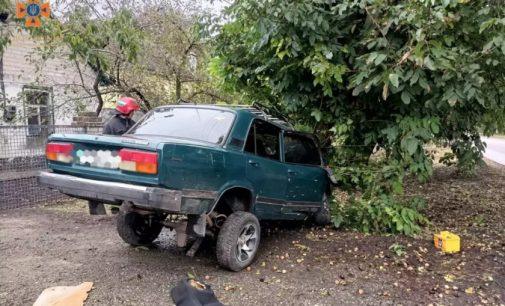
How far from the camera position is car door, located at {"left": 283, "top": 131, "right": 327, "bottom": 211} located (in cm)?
559

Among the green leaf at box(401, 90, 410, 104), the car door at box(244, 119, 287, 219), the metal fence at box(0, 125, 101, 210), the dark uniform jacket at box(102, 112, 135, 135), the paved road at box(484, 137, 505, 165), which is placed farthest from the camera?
the paved road at box(484, 137, 505, 165)

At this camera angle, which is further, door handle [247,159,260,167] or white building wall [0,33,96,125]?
white building wall [0,33,96,125]

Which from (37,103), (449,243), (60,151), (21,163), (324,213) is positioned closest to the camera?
(60,151)

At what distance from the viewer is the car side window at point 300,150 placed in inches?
223

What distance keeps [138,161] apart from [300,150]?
2792 millimetres

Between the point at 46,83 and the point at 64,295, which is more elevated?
the point at 46,83

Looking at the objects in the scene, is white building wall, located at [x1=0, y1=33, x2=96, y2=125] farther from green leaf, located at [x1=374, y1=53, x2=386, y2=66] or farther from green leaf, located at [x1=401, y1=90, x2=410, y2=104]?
green leaf, located at [x1=401, y1=90, x2=410, y2=104]

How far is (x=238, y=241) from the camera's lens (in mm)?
4574

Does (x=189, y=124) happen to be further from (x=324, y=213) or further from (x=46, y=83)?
(x=46, y=83)

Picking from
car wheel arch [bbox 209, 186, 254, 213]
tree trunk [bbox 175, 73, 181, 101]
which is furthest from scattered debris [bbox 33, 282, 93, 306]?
tree trunk [bbox 175, 73, 181, 101]

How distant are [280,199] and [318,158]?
134cm

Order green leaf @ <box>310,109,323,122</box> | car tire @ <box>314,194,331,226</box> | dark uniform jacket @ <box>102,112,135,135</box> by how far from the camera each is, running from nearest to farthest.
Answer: dark uniform jacket @ <box>102,112,135,135</box>, green leaf @ <box>310,109,323,122</box>, car tire @ <box>314,194,331,226</box>

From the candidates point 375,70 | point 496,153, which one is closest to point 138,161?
point 375,70

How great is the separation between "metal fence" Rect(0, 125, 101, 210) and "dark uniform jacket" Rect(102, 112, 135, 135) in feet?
7.03
